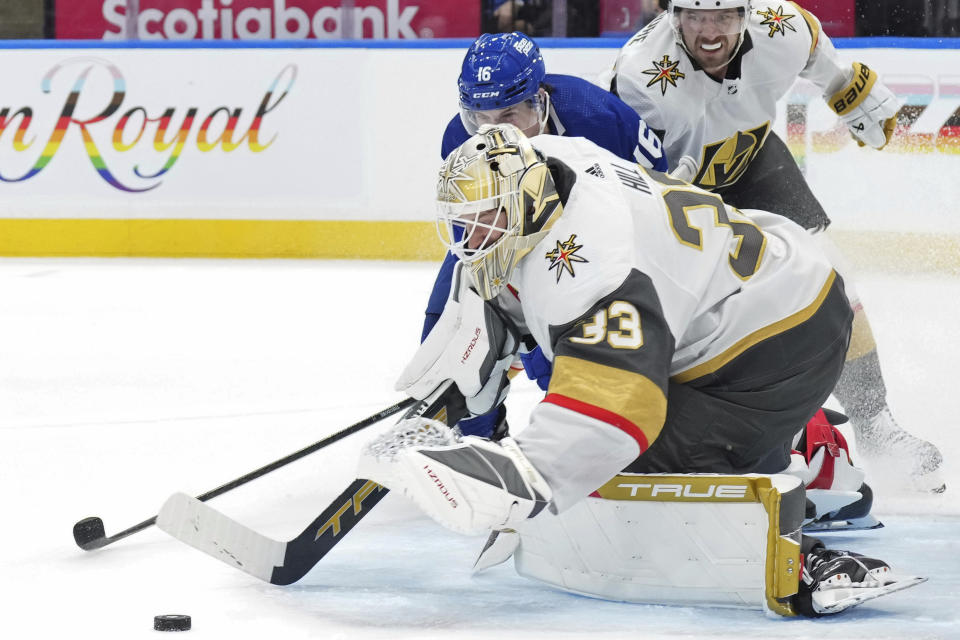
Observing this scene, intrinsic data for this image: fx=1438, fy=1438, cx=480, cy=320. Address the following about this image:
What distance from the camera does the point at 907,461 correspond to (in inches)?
124

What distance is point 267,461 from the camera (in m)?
Result: 3.32

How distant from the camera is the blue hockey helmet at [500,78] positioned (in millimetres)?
2809

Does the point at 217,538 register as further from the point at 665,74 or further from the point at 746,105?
the point at 746,105

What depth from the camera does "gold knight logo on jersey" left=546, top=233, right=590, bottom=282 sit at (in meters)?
1.98

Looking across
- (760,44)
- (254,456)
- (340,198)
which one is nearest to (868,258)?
(340,198)

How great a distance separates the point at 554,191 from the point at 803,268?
0.49 metres

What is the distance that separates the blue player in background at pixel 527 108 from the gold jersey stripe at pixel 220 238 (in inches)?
159

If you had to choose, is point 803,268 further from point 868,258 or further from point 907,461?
point 868,258

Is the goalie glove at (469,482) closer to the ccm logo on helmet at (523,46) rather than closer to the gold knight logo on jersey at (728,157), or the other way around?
the ccm logo on helmet at (523,46)

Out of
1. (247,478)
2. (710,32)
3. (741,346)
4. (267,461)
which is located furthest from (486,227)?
(267,461)

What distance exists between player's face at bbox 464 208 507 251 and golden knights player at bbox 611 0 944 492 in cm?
130

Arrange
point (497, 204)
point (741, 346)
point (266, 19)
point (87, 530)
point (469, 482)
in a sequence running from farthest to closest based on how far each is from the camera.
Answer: point (266, 19), point (87, 530), point (741, 346), point (497, 204), point (469, 482)

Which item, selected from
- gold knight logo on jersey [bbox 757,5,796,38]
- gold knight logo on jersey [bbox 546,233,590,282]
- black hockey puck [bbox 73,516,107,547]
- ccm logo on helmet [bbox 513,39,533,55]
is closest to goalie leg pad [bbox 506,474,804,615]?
gold knight logo on jersey [bbox 546,233,590,282]

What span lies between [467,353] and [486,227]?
413 millimetres
